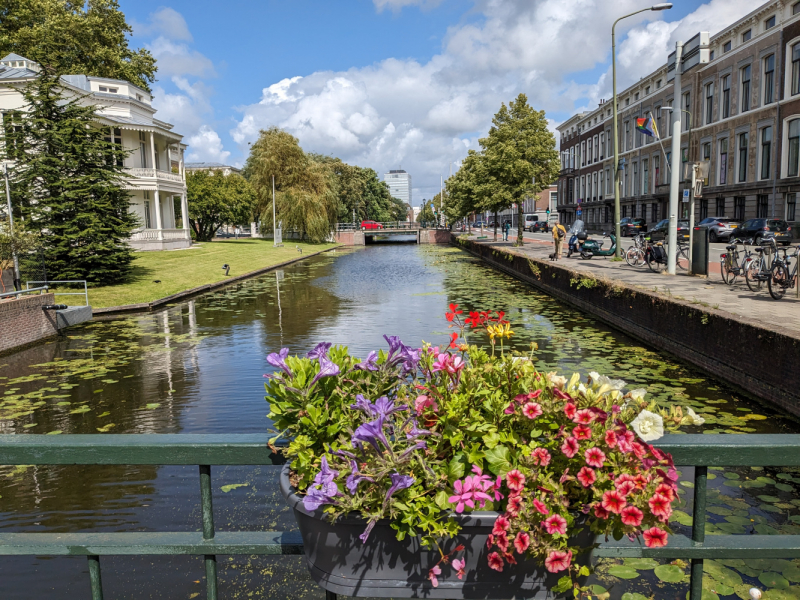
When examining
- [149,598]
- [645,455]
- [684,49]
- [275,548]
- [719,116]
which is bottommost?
[149,598]

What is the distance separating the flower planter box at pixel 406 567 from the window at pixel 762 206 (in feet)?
145

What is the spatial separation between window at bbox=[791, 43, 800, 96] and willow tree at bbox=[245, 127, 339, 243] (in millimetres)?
35244

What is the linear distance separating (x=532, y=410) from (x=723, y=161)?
4920cm

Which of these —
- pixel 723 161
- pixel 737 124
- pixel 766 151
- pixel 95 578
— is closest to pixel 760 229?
pixel 766 151

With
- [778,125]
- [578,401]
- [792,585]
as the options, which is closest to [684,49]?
[792,585]

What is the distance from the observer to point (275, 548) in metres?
1.87

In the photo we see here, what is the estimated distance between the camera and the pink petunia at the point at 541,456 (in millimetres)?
1723

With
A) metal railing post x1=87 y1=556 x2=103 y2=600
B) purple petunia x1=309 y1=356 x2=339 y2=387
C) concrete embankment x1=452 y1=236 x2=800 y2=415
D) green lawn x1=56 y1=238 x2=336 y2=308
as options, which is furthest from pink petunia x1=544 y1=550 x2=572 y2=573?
green lawn x1=56 y1=238 x2=336 y2=308

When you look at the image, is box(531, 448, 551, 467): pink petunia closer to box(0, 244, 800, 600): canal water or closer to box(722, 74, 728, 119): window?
box(0, 244, 800, 600): canal water

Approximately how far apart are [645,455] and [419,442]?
63 cm

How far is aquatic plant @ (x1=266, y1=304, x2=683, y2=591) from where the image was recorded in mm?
1627

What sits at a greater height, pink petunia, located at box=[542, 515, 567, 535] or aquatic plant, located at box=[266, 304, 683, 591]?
aquatic plant, located at box=[266, 304, 683, 591]

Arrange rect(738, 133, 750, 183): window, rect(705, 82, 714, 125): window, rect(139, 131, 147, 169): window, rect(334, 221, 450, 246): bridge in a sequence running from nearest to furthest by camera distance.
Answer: rect(139, 131, 147, 169): window, rect(738, 133, 750, 183): window, rect(705, 82, 714, 125): window, rect(334, 221, 450, 246): bridge

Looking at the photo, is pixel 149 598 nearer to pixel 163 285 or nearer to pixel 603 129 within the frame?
pixel 163 285
